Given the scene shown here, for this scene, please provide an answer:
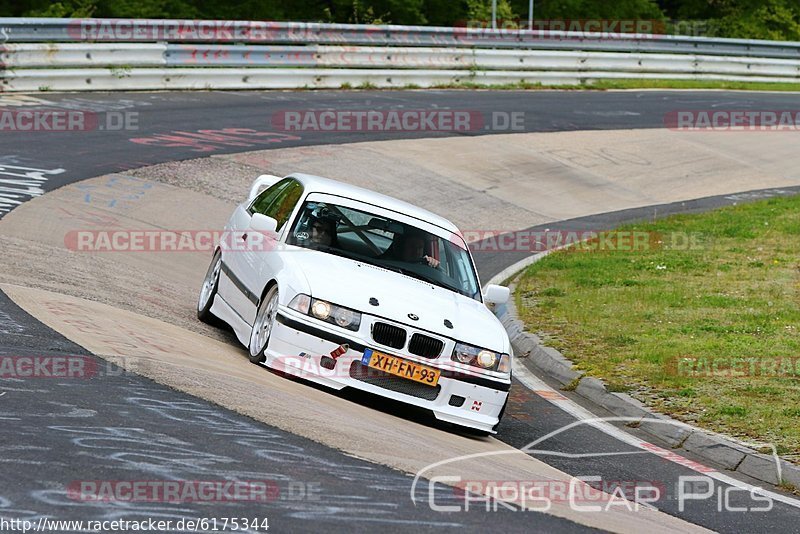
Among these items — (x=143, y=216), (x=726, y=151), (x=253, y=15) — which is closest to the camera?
(x=143, y=216)

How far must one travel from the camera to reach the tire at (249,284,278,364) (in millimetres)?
9133

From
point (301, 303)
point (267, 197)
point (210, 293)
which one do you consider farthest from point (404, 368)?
point (267, 197)

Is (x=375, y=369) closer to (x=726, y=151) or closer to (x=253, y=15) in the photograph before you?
(x=726, y=151)

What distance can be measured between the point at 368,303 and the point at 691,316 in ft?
18.2

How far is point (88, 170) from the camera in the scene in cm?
1773

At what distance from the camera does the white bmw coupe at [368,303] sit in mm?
8773

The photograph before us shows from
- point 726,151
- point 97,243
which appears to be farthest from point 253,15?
point 97,243

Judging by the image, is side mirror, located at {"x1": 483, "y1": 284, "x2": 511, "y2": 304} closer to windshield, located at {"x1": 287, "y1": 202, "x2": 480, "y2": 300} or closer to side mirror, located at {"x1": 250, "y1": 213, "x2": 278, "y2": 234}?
windshield, located at {"x1": 287, "y1": 202, "x2": 480, "y2": 300}

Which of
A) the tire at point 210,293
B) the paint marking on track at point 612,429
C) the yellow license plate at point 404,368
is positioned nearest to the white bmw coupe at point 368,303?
the yellow license plate at point 404,368

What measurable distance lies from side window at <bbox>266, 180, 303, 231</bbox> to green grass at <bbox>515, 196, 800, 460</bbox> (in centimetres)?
320

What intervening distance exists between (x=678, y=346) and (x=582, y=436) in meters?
2.70

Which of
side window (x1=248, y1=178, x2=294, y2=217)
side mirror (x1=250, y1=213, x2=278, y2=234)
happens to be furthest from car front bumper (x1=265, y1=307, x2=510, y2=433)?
side window (x1=248, y1=178, x2=294, y2=217)

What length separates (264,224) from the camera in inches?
389

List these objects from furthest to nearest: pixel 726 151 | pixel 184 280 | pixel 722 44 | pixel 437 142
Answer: pixel 722 44, pixel 726 151, pixel 437 142, pixel 184 280
